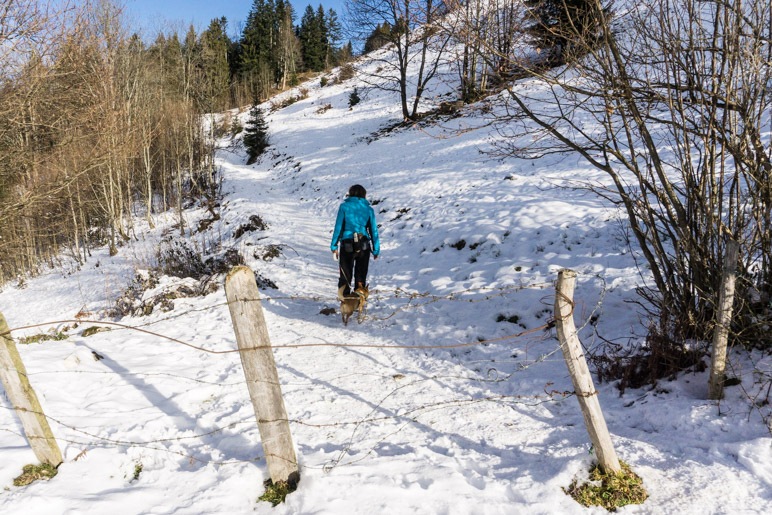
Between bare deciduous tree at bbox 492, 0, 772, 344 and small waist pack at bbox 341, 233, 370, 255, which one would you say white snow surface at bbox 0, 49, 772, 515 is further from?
small waist pack at bbox 341, 233, 370, 255

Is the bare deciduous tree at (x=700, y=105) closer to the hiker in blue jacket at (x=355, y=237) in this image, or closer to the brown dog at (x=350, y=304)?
the hiker in blue jacket at (x=355, y=237)

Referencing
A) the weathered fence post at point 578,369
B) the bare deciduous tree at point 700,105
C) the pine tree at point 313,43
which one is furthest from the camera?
the pine tree at point 313,43

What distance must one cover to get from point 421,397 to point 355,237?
2.78 meters

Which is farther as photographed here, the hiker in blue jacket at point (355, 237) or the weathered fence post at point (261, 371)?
the hiker in blue jacket at point (355, 237)

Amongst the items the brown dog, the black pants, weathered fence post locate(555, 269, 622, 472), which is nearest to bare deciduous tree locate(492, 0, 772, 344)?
weathered fence post locate(555, 269, 622, 472)

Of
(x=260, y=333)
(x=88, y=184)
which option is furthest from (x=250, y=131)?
(x=260, y=333)

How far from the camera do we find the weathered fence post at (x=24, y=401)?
270 centimetres

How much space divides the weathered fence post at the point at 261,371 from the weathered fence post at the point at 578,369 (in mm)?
1804

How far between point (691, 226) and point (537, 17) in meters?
2.38

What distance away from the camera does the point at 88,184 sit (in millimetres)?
16781

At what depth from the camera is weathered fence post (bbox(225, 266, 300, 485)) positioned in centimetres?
238

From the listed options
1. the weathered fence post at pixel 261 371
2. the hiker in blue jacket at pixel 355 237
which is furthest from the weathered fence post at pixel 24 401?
the hiker in blue jacket at pixel 355 237

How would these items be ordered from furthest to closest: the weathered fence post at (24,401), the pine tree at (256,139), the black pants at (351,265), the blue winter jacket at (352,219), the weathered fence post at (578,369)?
the pine tree at (256,139)
the black pants at (351,265)
the blue winter jacket at (352,219)
the weathered fence post at (24,401)
the weathered fence post at (578,369)

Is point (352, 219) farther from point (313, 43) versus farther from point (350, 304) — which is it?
point (313, 43)
